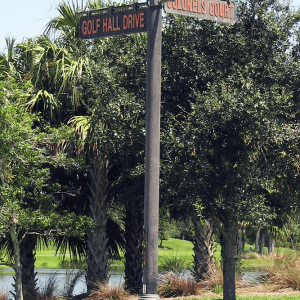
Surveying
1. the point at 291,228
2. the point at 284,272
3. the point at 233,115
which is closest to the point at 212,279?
the point at 284,272

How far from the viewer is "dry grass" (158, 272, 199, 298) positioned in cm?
1627

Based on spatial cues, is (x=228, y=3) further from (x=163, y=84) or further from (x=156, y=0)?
(x=163, y=84)

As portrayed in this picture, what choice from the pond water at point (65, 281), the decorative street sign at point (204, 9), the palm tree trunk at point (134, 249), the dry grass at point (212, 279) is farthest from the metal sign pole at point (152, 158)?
A: the dry grass at point (212, 279)

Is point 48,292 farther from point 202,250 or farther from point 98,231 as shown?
point 202,250

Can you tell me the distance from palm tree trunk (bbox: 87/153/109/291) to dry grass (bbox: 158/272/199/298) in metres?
1.91

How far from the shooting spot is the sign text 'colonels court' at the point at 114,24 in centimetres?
817

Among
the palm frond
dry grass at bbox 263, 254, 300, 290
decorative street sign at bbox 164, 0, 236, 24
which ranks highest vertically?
decorative street sign at bbox 164, 0, 236, 24

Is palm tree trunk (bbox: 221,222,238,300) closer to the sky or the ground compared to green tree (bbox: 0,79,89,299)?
closer to the ground

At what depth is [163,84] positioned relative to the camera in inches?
528

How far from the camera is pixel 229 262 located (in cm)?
1384

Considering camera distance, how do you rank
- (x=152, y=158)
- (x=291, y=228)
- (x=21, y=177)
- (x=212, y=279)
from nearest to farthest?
(x=152, y=158) < (x=21, y=177) < (x=212, y=279) < (x=291, y=228)

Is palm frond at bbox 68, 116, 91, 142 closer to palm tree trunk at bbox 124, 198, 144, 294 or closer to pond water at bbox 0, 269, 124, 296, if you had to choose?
palm tree trunk at bbox 124, 198, 144, 294

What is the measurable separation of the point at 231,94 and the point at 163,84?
255 cm

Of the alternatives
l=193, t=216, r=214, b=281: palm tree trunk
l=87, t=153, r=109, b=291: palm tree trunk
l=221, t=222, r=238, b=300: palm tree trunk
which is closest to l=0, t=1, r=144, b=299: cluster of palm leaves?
l=87, t=153, r=109, b=291: palm tree trunk
